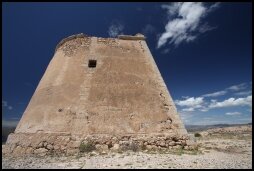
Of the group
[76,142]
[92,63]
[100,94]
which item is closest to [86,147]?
[76,142]

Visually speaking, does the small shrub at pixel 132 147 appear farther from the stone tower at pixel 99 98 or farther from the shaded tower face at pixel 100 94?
the shaded tower face at pixel 100 94

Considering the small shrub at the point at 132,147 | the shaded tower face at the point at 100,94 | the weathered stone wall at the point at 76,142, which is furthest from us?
the shaded tower face at the point at 100,94

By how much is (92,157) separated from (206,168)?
3821 millimetres

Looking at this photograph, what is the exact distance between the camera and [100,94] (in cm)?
1051

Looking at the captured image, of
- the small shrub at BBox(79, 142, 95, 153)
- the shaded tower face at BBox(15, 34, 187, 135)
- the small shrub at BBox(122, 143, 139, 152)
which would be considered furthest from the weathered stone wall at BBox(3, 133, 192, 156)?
the shaded tower face at BBox(15, 34, 187, 135)

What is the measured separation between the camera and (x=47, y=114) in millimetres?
9969

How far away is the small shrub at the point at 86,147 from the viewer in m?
8.89

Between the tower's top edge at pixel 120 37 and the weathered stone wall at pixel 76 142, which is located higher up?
the tower's top edge at pixel 120 37

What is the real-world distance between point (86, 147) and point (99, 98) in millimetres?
2368

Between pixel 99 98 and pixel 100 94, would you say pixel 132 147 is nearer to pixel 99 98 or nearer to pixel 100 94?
pixel 99 98

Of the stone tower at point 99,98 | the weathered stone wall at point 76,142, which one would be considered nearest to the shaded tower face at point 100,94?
the stone tower at point 99,98

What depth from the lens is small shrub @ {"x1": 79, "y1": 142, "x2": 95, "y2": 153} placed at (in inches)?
350

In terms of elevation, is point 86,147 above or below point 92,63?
below

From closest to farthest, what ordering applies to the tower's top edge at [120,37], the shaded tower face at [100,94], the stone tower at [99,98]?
the stone tower at [99,98] → the shaded tower face at [100,94] → the tower's top edge at [120,37]
